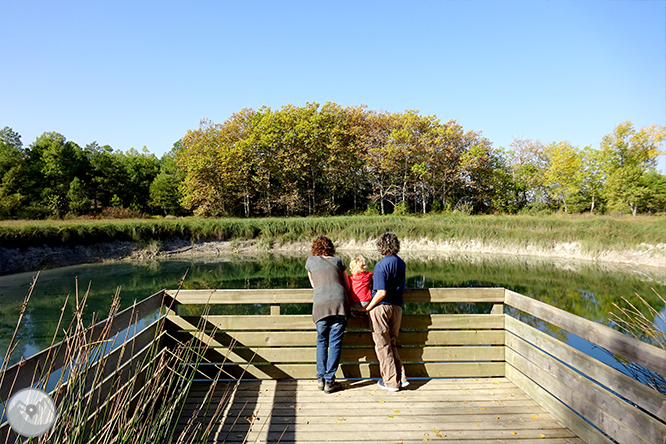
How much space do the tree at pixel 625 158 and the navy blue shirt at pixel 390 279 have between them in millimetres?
29310

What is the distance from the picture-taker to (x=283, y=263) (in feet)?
52.0

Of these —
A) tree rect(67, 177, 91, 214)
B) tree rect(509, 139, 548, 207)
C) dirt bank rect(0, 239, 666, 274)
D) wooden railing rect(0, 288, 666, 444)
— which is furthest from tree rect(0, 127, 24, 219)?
tree rect(509, 139, 548, 207)

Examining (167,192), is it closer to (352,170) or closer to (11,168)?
(11,168)

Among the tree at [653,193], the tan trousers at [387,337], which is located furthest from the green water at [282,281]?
the tree at [653,193]

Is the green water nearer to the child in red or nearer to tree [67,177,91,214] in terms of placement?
the child in red

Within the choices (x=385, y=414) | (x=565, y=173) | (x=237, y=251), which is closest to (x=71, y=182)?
(x=237, y=251)

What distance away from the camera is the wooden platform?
2.66m

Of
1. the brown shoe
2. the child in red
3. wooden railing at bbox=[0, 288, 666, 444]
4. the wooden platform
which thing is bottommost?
the wooden platform

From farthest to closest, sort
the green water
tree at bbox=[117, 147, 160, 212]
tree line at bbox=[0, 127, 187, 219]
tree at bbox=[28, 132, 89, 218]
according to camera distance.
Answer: tree at bbox=[117, 147, 160, 212] → tree at bbox=[28, 132, 89, 218] → tree line at bbox=[0, 127, 187, 219] → the green water

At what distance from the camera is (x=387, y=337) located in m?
3.33

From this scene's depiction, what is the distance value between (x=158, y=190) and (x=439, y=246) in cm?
2586

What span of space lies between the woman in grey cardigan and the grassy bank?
49.5 feet

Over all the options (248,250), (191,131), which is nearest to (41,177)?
(191,131)

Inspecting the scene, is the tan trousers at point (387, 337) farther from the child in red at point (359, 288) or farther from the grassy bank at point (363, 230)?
the grassy bank at point (363, 230)
